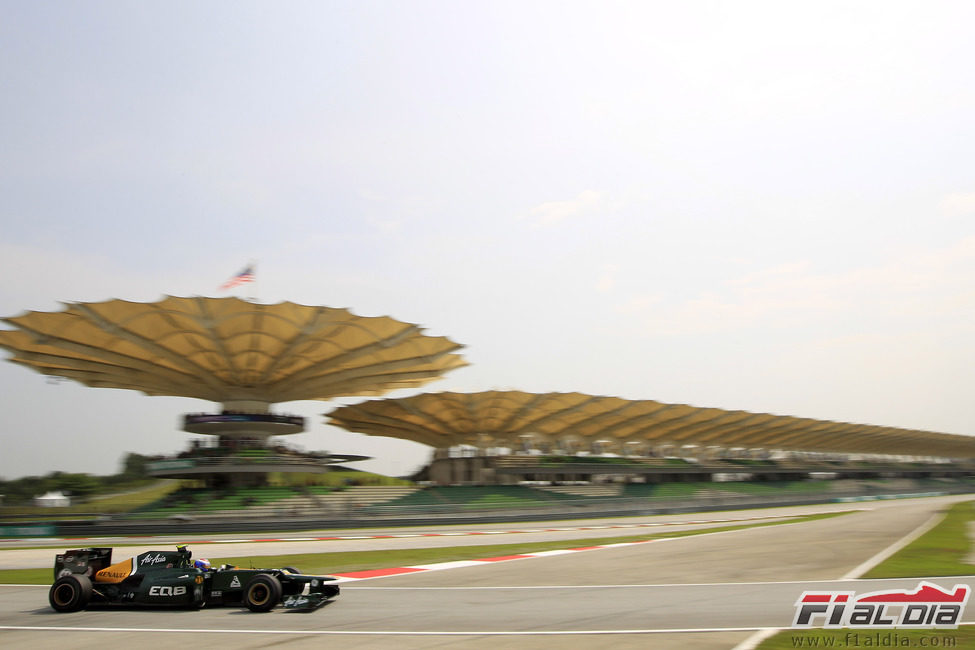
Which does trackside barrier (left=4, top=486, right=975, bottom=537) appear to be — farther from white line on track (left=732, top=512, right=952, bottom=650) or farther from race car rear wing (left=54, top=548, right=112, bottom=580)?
race car rear wing (left=54, top=548, right=112, bottom=580)

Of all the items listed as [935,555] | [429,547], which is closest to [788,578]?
[935,555]

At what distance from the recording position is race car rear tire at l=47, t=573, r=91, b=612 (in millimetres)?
11695

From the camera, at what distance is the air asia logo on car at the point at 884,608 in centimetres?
837

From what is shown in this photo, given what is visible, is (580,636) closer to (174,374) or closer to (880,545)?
(880,545)

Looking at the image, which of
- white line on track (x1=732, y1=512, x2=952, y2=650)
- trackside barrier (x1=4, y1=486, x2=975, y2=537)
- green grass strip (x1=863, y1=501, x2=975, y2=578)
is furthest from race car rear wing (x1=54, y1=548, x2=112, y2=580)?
trackside barrier (x1=4, y1=486, x2=975, y2=537)

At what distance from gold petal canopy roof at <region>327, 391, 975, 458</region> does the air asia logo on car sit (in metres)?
42.4

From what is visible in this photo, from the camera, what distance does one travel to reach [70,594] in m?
11.7

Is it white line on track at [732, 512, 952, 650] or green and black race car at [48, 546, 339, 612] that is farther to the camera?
green and black race car at [48, 546, 339, 612]

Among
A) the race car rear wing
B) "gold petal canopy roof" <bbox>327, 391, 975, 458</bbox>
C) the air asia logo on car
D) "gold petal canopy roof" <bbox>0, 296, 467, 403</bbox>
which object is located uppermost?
"gold petal canopy roof" <bbox>0, 296, 467, 403</bbox>

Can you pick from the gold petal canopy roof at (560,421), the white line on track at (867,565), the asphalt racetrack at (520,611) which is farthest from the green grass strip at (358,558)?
the gold petal canopy roof at (560,421)

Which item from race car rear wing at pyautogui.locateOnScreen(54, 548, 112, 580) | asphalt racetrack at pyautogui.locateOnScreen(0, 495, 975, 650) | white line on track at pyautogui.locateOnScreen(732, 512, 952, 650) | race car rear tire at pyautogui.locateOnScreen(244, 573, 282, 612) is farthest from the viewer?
race car rear wing at pyautogui.locateOnScreen(54, 548, 112, 580)

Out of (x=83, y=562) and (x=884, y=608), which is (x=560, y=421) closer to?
(x=83, y=562)

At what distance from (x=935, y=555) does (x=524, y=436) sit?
52524 mm

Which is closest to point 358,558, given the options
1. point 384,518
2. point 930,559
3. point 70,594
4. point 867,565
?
point 70,594
